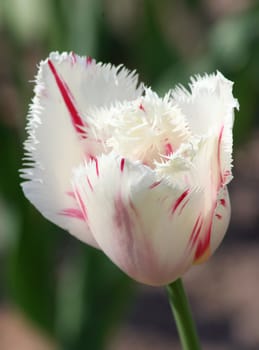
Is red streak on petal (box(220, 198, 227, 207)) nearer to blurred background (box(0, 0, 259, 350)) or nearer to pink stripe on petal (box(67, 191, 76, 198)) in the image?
pink stripe on petal (box(67, 191, 76, 198))

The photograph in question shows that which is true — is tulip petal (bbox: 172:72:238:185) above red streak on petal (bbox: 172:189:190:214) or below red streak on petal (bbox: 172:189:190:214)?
above

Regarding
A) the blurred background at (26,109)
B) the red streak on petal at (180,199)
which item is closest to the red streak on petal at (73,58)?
the red streak on petal at (180,199)

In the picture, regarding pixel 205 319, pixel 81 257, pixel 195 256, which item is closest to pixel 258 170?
pixel 205 319

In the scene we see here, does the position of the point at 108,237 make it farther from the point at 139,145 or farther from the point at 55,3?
the point at 55,3

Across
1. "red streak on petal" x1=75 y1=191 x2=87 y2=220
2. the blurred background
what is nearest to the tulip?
"red streak on petal" x1=75 y1=191 x2=87 y2=220

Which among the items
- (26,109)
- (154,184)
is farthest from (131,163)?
(26,109)

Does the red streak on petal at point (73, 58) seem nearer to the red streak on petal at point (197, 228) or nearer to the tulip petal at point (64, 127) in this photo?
the tulip petal at point (64, 127)
